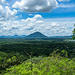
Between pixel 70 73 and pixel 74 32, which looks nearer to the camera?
pixel 70 73

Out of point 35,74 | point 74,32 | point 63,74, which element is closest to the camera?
point 35,74

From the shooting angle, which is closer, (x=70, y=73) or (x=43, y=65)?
(x=70, y=73)

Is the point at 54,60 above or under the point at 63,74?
above

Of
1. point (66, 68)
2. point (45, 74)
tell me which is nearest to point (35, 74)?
point (45, 74)

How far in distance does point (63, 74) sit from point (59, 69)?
91 centimetres

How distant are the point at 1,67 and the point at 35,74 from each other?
47.3 meters

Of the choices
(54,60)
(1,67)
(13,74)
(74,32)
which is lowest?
(1,67)

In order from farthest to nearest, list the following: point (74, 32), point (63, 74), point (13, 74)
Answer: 1. point (74, 32)
2. point (13, 74)
3. point (63, 74)

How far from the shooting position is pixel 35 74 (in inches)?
330

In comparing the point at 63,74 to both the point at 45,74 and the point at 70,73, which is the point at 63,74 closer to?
the point at 70,73

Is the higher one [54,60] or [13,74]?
[54,60]

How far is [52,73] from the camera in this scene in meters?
8.58

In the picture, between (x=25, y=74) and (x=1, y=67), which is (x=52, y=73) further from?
(x=1, y=67)

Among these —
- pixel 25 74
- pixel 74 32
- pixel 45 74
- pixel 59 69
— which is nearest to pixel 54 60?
pixel 59 69
